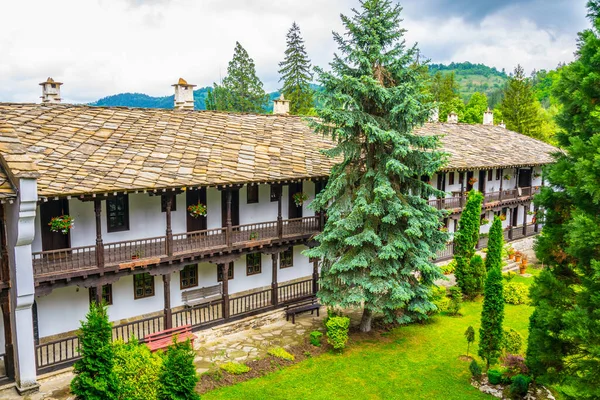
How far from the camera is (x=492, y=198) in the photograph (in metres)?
32.2

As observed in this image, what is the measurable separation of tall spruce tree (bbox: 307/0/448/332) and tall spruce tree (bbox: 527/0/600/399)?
5.52 meters

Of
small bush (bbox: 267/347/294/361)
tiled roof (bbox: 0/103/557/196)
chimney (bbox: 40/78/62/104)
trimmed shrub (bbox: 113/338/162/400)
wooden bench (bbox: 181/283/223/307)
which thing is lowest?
small bush (bbox: 267/347/294/361)

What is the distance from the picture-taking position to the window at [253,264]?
21516 mm

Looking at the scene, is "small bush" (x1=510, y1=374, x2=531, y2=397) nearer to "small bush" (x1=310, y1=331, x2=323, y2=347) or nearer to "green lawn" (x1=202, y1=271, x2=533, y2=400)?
"green lawn" (x1=202, y1=271, x2=533, y2=400)

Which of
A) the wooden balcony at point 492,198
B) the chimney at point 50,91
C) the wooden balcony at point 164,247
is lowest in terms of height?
the wooden balcony at point 164,247

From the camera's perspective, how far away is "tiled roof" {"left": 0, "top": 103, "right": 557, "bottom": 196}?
14715mm

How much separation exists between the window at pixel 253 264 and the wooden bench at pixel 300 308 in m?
2.42

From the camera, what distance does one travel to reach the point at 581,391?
903 centimetres

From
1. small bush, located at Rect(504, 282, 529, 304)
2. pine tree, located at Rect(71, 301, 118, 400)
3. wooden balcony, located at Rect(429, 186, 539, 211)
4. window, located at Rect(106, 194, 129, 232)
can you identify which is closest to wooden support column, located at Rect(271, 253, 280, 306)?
window, located at Rect(106, 194, 129, 232)

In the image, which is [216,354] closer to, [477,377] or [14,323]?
[14,323]

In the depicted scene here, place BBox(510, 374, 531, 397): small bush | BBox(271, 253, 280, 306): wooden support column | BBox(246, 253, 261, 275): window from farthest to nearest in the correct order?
BBox(246, 253, 261, 275): window → BBox(271, 253, 280, 306): wooden support column → BBox(510, 374, 531, 397): small bush

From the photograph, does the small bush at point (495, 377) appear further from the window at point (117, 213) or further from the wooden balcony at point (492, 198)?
the wooden balcony at point (492, 198)

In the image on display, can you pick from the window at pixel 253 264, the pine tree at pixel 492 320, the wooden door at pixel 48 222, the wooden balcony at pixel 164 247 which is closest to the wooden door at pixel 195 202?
the wooden balcony at pixel 164 247

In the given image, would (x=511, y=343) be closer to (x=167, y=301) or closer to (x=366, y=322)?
(x=366, y=322)
